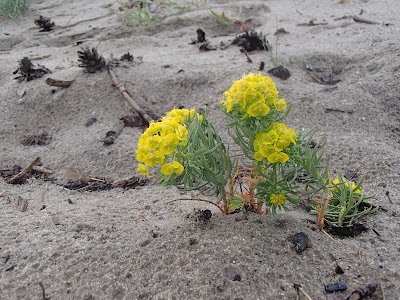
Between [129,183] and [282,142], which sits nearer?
[282,142]

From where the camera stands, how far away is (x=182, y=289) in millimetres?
1429

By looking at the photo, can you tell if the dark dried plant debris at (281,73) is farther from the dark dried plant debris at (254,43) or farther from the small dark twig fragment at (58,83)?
the small dark twig fragment at (58,83)

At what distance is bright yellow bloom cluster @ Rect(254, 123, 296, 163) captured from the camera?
138 centimetres

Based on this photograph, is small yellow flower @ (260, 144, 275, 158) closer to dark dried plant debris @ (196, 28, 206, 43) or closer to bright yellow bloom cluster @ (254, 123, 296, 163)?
bright yellow bloom cluster @ (254, 123, 296, 163)

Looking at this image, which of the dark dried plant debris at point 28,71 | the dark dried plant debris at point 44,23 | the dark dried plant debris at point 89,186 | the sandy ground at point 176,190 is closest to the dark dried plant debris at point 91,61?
the sandy ground at point 176,190

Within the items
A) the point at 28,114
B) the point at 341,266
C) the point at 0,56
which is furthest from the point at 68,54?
the point at 341,266

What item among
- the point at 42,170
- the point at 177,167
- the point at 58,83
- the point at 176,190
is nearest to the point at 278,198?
the point at 177,167

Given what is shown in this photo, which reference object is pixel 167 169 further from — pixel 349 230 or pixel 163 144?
pixel 349 230

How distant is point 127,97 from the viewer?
3143 millimetres

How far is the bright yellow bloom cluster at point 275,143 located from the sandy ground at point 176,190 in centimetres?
46

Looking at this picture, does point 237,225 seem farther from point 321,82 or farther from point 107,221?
point 321,82

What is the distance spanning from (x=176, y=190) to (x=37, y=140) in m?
1.47

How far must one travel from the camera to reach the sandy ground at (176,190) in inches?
58.0

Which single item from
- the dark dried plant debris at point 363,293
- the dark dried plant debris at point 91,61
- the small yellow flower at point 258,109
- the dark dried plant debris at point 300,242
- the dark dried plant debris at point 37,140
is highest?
the small yellow flower at point 258,109
